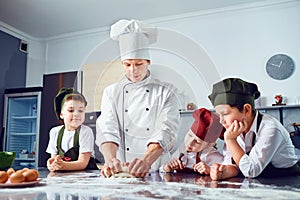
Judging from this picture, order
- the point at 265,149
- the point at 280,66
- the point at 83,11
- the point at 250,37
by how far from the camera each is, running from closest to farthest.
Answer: the point at 265,149 < the point at 280,66 < the point at 250,37 < the point at 83,11

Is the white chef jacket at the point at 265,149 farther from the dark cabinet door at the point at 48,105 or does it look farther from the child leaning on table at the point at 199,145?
the dark cabinet door at the point at 48,105

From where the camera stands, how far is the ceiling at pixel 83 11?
2744mm

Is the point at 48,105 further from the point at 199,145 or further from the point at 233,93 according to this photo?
the point at 233,93

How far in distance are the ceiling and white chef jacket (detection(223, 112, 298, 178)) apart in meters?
2.02

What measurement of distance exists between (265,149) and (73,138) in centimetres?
71

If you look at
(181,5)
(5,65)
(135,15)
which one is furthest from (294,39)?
(5,65)

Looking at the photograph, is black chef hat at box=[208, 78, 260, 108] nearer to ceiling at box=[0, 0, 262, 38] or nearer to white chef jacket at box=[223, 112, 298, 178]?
white chef jacket at box=[223, 112, 298, 178]

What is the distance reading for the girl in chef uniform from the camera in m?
0.85

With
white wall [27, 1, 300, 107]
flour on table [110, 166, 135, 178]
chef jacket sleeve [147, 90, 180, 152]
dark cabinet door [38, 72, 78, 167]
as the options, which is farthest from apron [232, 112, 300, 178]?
dark cabinet door [38, 72, 78, 167]

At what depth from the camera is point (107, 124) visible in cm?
105

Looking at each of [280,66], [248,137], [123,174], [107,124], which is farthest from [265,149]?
[280,66]

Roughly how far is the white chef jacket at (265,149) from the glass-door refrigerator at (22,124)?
8.05 feet

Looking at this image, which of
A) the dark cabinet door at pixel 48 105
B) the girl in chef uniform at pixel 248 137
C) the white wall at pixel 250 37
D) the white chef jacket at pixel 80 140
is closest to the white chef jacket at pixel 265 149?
the girl in chef uniform at pixel 248 137

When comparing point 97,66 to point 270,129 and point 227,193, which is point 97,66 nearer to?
point 270,129
